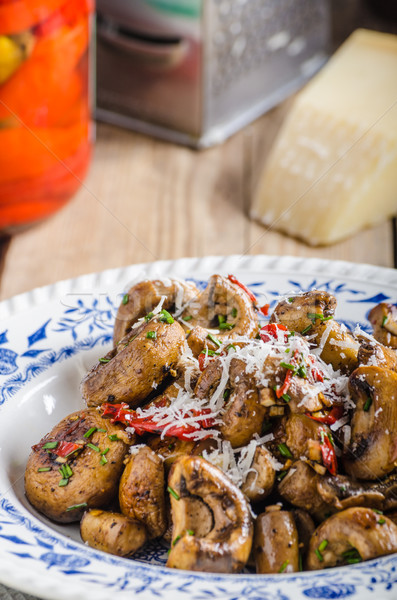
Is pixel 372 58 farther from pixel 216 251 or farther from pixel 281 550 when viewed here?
pixel 281 550

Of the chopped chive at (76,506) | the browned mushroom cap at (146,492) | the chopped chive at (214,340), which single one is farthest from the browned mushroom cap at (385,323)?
the chopped chive at (76,506)

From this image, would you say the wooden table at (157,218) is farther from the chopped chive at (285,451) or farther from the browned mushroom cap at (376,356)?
the chopped chive at (285,451)

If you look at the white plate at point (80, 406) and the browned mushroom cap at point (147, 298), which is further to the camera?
the browned mushroom cap at point (147, 298)

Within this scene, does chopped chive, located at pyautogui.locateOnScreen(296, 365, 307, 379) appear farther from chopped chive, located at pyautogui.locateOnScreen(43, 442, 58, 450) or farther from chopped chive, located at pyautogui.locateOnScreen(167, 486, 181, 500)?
chopped chive, located at pyautogui.locateOnScreen(43, 442, 58, 450)

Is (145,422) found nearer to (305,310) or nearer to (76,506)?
(76,506)

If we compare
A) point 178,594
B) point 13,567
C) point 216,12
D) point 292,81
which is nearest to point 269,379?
point 178,594

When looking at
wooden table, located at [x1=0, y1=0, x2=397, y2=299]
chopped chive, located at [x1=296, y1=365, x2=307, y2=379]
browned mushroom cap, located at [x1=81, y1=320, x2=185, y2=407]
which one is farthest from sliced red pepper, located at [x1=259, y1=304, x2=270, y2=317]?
wooden table, located at [x1=0, y1=0, x2=397, y2=299]
